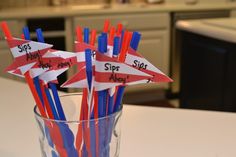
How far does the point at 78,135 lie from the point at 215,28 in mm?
1501

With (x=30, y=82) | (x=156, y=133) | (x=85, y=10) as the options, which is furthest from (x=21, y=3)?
(x=30, y=82)

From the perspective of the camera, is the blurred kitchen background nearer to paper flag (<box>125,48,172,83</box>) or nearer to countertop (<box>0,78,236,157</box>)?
countertop (<box>0,78,236,157</box>)

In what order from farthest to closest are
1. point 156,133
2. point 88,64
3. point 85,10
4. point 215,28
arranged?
point 85,10, point 215,28, point 156,133, point 88,64

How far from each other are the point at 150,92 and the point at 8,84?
2390 mm

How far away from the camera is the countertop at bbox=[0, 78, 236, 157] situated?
679mm

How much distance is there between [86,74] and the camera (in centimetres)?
41

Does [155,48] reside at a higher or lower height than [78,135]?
lower

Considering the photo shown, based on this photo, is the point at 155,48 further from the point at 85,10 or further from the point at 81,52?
the point at 81,52

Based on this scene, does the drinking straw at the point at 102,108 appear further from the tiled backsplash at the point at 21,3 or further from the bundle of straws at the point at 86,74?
the tiled backsplash at the point at 21,3

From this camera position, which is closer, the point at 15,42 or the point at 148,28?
the point at 15,42

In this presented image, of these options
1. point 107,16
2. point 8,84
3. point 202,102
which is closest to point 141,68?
point 8,84

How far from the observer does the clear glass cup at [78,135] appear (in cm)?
44

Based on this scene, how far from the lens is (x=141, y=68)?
43 centimetres

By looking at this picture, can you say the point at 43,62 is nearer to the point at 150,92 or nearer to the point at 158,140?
the point at 158,140
